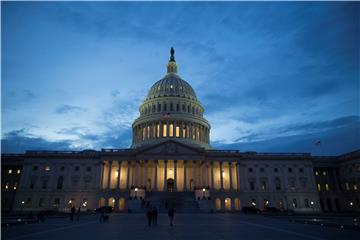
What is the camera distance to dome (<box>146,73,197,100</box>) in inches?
4218

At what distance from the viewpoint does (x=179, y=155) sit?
7662 centimetres

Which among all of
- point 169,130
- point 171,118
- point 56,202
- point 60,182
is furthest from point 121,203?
point 171,118

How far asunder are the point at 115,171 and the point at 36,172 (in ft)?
73.3

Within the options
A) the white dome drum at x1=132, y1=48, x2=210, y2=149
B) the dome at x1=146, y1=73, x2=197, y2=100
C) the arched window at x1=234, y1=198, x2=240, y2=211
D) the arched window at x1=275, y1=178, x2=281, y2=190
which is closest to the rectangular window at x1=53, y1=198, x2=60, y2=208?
the white dome drum at x1=132, y1=48, x2=210, y2=149

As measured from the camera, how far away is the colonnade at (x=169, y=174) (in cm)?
7719

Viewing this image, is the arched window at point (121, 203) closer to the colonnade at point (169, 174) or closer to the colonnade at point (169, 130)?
the colonnade at point (169, 174)

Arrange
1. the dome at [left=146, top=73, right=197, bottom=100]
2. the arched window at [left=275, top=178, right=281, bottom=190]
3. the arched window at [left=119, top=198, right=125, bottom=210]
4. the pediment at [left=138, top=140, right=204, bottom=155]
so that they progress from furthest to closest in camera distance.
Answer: the dome at [left=146, top=73, right=197, bottom=100], the arched window at [left=275, top=178, right=281, bottom=190], the pediment at [left=138, top=140, right=204, bottom=155], the arched window at [left=119, top=198, right=125, bottom=210]

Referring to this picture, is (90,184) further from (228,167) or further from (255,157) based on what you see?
(255,157)

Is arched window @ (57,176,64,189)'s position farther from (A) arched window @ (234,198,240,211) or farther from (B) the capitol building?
(A) arched window @ (234,198,240,211)

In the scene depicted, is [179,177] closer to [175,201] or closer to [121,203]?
[121,203]

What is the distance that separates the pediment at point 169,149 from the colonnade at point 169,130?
17475 mm

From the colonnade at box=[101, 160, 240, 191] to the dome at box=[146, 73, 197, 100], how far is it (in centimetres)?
3385

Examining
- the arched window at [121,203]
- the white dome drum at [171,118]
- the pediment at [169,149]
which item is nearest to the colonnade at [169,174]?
the pediment at [169,149]

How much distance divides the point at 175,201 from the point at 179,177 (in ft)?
68.7
